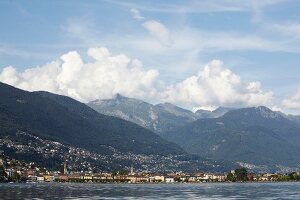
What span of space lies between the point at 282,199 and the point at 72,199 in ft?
164

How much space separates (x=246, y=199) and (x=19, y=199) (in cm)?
5376

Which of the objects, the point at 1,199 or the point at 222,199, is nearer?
the point at 1,199

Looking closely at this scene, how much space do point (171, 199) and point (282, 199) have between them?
2667 centimetres

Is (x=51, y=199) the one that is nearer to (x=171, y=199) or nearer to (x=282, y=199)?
(x=171, y=199)

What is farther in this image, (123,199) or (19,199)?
(123,199)

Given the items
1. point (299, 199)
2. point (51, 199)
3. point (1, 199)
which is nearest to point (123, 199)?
point (51, 199)

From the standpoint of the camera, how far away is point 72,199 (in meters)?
141

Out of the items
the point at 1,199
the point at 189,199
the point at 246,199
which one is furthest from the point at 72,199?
the point at 246,199

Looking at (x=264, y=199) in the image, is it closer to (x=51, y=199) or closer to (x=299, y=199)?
(x=299, y=199)

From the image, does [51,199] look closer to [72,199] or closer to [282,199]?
[72,199]

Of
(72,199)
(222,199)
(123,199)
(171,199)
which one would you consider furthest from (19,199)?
(222,199)

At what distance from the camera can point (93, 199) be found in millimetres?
142875

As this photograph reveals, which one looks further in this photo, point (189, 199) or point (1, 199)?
point (189, 199)

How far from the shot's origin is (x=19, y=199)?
443 ft
